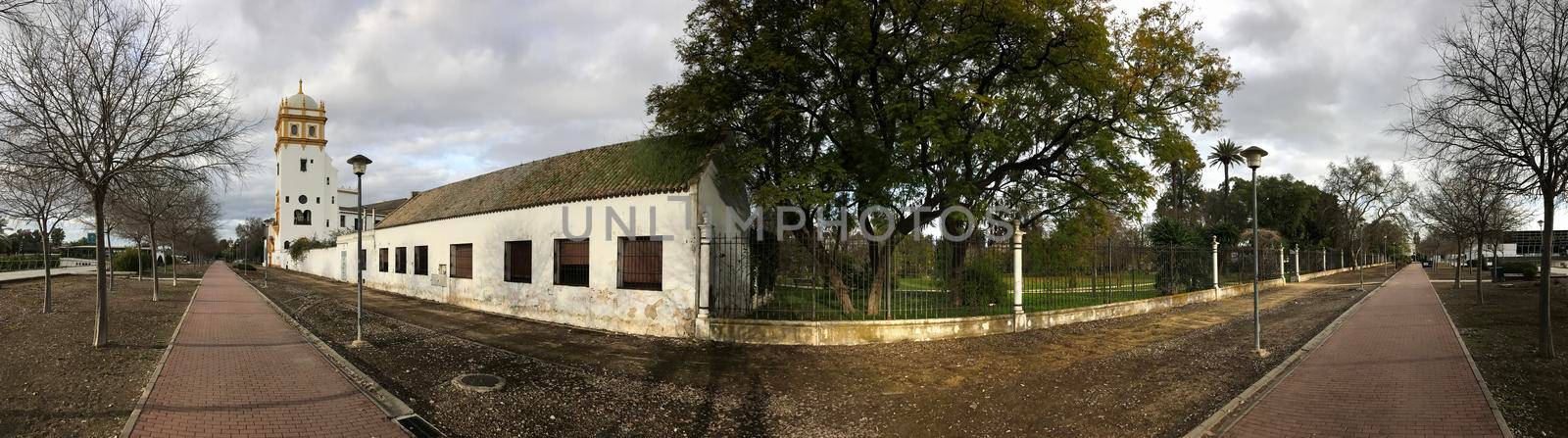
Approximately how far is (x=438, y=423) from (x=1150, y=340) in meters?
11.5

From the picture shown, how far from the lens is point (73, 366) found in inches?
336

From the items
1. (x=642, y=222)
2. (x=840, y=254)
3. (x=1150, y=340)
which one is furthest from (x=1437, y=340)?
(x=642, y=222)

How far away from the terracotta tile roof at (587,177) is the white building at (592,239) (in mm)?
41

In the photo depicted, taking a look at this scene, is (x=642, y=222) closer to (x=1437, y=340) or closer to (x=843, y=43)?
(x=843, y=43)

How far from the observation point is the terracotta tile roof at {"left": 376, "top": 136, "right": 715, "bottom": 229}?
1327cm

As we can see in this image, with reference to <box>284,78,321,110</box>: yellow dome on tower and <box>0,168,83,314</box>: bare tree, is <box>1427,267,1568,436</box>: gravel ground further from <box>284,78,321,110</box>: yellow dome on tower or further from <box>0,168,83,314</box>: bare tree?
<box>284,78,321,110</box>: yellow dome on tower

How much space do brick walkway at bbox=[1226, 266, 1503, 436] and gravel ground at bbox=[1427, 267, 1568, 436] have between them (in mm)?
221

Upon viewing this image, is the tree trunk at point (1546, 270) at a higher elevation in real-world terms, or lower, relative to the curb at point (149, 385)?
higher

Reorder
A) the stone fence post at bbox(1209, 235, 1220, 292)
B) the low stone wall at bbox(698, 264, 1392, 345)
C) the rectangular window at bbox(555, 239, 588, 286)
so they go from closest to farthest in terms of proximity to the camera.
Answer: the low stone wall at bbox(698, 264, 1392, 345), the rectangular window at bbox(555, 239, 588, 286), the stone fence post at bbox(1209, 235, 1220, 292)

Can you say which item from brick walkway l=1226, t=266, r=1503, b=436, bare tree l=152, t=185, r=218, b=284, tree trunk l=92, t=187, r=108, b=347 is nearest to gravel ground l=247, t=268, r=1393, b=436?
brick walkway l=1226, t=266, r=1503, b=436

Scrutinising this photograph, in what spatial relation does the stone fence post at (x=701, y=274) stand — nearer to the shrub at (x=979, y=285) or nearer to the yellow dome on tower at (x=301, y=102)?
the shrub at (x=979, y=285)

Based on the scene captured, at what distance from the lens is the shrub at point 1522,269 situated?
26297mm

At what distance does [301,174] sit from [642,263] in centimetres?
6171

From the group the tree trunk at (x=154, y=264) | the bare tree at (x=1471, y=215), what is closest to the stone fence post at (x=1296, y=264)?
the bare tree at (x=1471, y=215)
